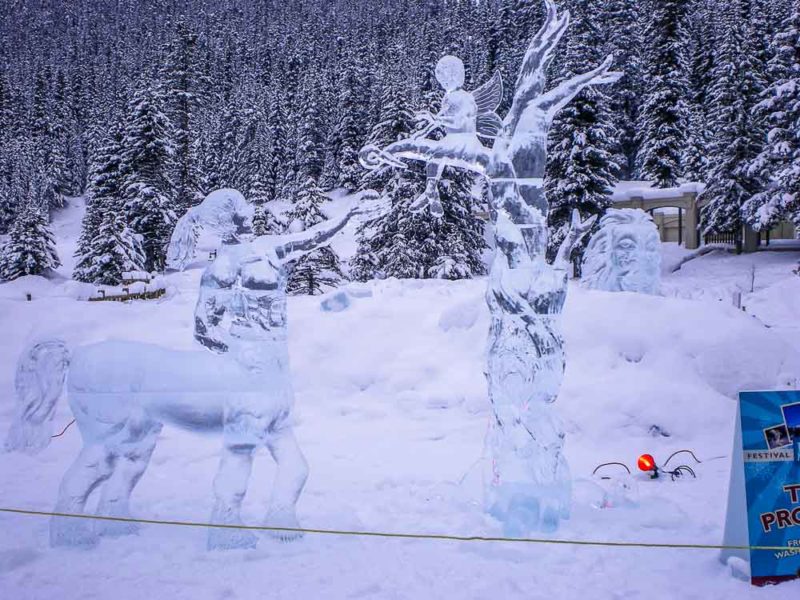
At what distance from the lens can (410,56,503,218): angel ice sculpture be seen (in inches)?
203

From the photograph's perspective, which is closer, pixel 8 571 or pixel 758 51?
pixel 8 571

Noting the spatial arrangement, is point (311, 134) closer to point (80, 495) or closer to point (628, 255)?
point (628, 255)

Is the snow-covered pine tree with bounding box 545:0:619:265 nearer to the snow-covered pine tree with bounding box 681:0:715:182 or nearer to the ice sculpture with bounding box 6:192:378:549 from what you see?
the snow-covered pine tree with bounding box 681:0:715:182

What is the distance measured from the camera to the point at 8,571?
4.00m

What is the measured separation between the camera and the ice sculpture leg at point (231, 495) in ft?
14.1

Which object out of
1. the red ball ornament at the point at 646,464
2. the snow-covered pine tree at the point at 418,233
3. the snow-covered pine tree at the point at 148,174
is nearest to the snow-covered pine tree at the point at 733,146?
the snow-covered pine tree at the point at 418,233

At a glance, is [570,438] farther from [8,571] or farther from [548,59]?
[8,571]

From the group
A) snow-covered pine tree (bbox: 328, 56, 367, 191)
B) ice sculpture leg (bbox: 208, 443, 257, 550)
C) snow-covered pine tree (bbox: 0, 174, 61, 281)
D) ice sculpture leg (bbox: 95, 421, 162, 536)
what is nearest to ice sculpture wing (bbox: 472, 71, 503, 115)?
ice sculpture leg (bbox: 208, 443, 257, 550)

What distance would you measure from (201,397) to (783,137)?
21.1 m

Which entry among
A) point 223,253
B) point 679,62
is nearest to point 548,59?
point 223,253

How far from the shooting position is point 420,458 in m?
6.55

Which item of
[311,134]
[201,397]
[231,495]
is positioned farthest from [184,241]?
[311,134]

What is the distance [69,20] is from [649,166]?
97265 mm

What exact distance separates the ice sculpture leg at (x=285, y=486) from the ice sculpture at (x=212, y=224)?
4.94 ft
